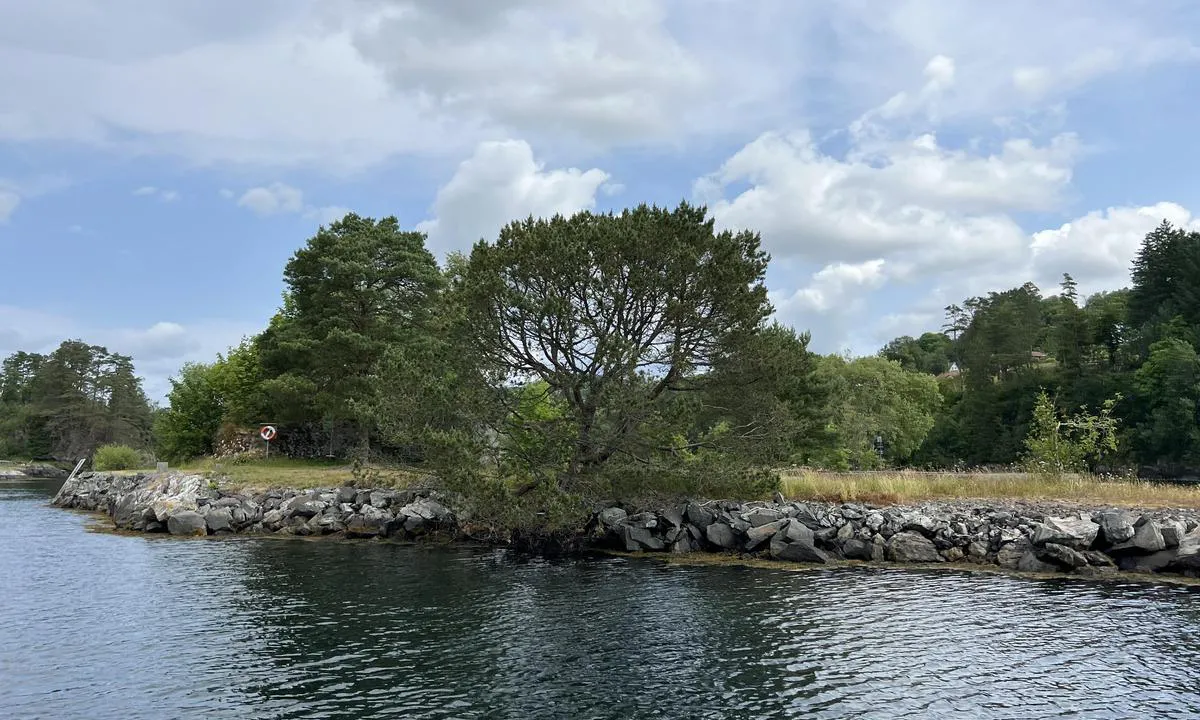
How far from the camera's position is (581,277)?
26.6 m

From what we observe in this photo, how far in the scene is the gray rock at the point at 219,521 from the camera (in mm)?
34000

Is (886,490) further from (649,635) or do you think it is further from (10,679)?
(10,679)

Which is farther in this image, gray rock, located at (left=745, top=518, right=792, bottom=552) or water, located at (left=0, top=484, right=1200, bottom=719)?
gray rock, located at (left=745, top=518, right=792, bottom=552)

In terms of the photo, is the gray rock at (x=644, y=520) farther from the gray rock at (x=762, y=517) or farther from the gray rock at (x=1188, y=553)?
the gray rock at (x=1188, y=553)

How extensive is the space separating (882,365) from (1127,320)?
2624 centimetres

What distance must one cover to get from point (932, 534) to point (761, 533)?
18.3 ft

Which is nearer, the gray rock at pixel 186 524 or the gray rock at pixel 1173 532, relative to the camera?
→ the gray rock at pixel 1173 532

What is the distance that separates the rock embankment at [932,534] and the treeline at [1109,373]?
34.6 m

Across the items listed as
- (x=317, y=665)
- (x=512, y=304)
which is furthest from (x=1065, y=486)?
(x=317, y=665)

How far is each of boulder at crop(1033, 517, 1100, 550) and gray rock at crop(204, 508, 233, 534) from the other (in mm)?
31737

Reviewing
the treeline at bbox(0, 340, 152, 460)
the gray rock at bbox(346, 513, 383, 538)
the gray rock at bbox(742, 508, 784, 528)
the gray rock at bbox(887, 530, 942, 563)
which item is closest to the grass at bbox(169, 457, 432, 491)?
the gray rock at bbox(346, 513, 383, 538)

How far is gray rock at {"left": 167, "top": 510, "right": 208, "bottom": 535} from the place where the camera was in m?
33.5

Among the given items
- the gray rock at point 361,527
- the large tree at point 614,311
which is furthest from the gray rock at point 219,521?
the large tree at point 614,311

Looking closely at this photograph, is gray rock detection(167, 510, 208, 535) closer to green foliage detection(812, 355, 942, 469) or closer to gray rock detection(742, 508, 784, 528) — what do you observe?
gray rock detection(742, 508, 784, 528)
